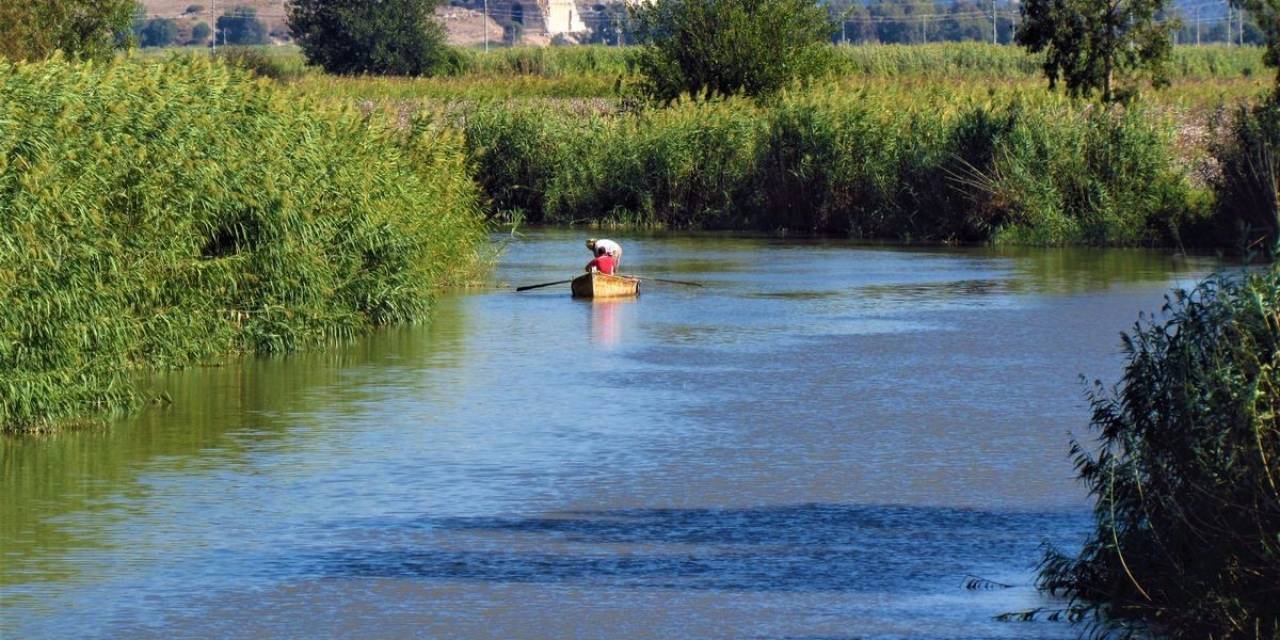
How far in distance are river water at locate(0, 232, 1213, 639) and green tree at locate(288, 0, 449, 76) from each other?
256ft

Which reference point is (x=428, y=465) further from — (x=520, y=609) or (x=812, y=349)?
(x=812, y=349)

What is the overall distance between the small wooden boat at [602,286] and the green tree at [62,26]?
61.4 feet

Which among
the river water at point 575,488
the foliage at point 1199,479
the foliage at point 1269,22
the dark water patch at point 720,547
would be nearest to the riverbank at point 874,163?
the foliage at point 1269,22

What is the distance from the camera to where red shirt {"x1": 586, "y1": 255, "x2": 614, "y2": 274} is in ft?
95.3

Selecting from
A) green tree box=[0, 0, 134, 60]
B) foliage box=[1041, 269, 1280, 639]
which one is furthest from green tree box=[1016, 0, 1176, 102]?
foliage box=[1041, 269, 1280, 639]

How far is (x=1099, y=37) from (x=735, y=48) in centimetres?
1207

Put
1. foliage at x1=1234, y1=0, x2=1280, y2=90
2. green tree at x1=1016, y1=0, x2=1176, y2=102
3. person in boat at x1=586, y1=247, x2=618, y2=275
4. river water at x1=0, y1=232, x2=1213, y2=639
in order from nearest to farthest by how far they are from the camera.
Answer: river water at x1=0, y1=232, x2=1213, y2=639, person in boat at x1=586, y1=247, x2=618, y2=275, foliage at x1=1234, y1=0, x2=1280, y2=90, green tree at x1=1016, y1=0, x2=1176, y2=102

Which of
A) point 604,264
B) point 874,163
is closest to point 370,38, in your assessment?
point 874,163

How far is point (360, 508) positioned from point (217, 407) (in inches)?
196

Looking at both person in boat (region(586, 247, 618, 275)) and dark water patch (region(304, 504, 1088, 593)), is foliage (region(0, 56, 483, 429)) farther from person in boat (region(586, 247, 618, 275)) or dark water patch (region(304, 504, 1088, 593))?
dark water patch (region(304, 504, 1088, 593))

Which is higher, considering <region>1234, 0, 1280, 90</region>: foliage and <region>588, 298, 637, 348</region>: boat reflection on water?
<region>1234, 0, 1280, 90</region>: foliage

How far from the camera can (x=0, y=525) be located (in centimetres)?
1274

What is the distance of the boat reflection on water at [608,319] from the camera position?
23.8 meters

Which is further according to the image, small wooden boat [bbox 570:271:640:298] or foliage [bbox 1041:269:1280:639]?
small wooden boat [bbox 570:271:640:298]
